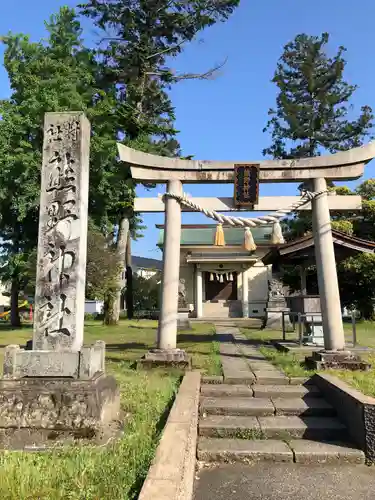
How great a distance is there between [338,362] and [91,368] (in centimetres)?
480

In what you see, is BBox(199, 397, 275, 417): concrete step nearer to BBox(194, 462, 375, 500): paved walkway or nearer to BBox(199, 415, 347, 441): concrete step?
BBox(199, 415, 347, 441): concrete step

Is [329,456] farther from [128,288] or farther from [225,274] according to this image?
[225,274]

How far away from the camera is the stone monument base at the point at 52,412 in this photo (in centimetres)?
432

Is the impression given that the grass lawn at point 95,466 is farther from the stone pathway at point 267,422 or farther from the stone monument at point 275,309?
the stone monument at point 275,309

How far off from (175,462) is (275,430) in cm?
216

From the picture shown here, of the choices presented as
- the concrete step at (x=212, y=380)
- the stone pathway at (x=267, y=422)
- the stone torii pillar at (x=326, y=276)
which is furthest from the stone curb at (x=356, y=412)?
the stone torii pillar at (x=326, y=276)

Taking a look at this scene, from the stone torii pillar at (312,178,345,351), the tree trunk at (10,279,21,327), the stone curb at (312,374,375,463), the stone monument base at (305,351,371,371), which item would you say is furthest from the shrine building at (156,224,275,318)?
the stone curb at (312,374,375,463)

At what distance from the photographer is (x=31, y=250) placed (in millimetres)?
20578

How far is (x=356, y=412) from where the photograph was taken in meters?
4.66

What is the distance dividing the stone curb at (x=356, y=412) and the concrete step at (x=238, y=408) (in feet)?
2.92

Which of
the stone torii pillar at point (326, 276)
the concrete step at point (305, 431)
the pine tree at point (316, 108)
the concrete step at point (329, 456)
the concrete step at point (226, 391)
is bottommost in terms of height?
the concrete step at point (329, 456)

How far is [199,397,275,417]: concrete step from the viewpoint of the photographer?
5.48 metres

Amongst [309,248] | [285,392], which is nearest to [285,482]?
[285,392]

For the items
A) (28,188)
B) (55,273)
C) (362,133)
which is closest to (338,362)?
(55,273)
